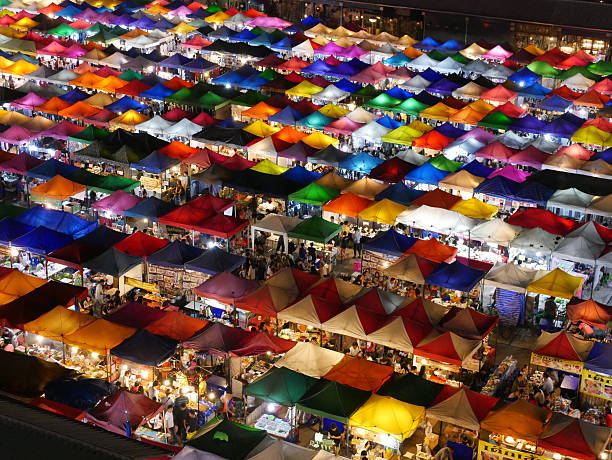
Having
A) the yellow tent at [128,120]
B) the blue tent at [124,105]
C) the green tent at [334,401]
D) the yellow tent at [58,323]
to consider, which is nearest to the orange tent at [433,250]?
the green tent at [334,401]

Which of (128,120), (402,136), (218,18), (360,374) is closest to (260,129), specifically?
(128,120)

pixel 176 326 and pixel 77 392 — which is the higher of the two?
pixel 176 326

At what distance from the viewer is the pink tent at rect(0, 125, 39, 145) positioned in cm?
3353

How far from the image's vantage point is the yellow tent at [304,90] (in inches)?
1597

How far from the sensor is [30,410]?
10469 mm

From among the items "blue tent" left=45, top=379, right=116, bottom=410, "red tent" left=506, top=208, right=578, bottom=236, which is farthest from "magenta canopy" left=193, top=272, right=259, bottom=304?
"red tent" left=506, top=208, right=578, bottom=236

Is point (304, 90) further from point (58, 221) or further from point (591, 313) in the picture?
point (591, 313)

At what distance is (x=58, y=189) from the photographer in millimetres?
29359

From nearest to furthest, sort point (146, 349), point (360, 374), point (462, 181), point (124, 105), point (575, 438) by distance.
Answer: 1. point (575, 438)
2. point (360, 374)
3. point (146, 349)
4. point (462, 181)
5. point (124, 105)

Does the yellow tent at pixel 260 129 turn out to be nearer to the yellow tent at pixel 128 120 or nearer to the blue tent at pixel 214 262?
the yellow tent at pixel 128 120

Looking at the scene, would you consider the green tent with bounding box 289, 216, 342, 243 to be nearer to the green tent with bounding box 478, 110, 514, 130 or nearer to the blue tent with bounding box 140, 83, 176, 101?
the green tent with bounding box 478, 110, 514, 130

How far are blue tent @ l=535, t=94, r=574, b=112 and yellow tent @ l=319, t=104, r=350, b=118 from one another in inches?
340

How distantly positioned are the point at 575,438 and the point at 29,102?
27.6m

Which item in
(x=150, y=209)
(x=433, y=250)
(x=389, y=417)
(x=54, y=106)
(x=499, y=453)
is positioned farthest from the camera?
(x=54, y=106)
